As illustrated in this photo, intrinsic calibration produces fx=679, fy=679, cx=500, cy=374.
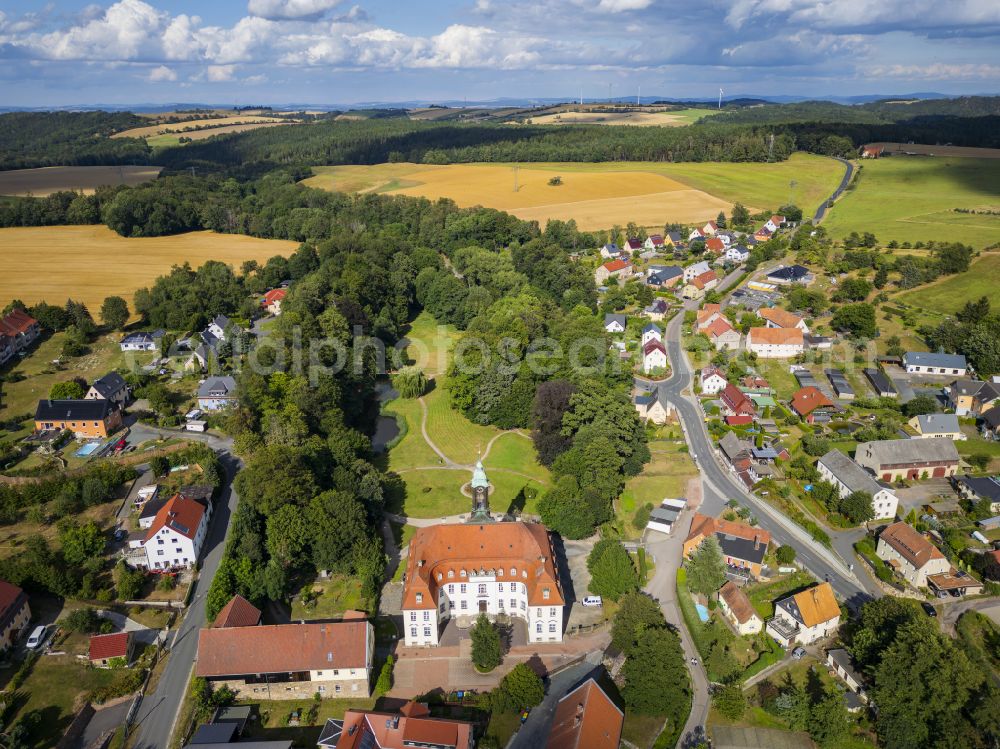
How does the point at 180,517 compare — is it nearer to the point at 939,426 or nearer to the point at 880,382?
the point at 939,426

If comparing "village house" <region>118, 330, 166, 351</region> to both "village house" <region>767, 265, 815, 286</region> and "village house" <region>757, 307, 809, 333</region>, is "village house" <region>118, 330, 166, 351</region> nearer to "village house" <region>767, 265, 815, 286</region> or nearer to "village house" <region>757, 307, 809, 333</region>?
"village house" <region>757, 307, 809, 333</region>

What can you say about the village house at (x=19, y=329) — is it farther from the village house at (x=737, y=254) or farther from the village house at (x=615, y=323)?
the village house at (x=737, y=254)

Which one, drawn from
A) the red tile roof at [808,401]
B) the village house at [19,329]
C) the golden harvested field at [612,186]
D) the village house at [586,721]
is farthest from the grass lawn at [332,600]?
the golden harvested field at [612,186]

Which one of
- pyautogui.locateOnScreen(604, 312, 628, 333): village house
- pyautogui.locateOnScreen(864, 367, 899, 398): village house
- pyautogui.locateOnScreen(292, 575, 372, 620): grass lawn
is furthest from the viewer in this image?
pyautogui.locateOnScreen(604, 312, 628, 333): village house

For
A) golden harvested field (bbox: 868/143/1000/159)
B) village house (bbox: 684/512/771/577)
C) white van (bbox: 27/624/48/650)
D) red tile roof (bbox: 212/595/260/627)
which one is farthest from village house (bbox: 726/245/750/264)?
white van (bbox: 27/624/48/650)

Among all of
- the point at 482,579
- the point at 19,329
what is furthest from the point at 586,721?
the point at 19,329
